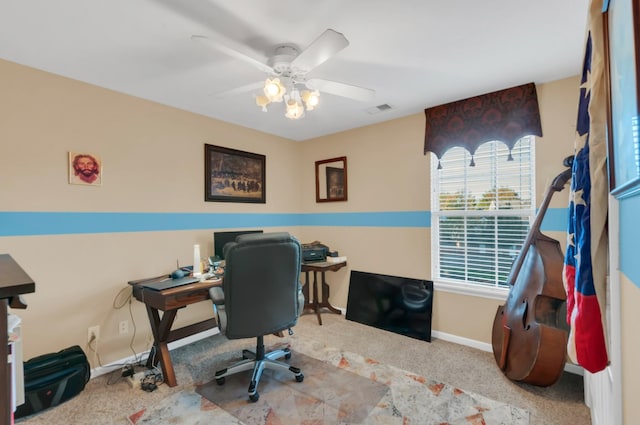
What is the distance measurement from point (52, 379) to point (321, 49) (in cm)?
258

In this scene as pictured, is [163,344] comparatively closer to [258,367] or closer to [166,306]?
[166,306]

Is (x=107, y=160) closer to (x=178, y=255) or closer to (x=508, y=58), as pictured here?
(x=178, y=255)

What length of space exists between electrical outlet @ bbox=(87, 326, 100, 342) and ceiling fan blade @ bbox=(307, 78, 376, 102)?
8.00 ft

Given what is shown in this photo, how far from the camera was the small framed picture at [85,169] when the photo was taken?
220cm

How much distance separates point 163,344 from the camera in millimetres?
2299

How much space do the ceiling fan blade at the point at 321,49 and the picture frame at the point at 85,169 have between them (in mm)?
1785

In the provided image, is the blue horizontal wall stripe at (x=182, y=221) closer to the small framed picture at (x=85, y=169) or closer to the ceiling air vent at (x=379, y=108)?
the small framed picture at (x=85, y=169)

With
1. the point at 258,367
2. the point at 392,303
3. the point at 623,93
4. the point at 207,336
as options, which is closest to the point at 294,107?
the point at 623,93

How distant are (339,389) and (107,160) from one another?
2.51 metres

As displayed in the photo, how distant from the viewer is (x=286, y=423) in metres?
1.77

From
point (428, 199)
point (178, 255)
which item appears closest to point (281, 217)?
point (178, 255)

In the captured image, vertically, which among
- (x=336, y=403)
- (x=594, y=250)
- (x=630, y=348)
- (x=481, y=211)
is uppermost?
(x=481, y=211)

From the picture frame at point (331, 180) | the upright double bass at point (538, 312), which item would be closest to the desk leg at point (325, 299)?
the picture frame at point (331, 180)

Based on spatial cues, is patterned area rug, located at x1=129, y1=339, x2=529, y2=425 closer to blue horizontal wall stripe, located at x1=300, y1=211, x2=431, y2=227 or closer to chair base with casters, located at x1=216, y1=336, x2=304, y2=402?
chair base with casters, located at x1=216, y1=336, x2=304, y2=402
